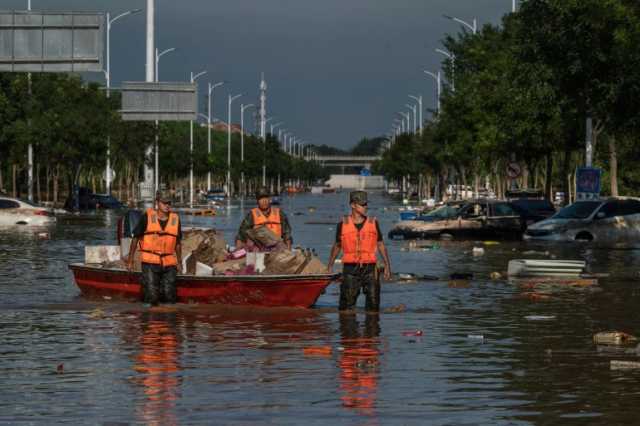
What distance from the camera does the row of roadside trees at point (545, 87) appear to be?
128 feet

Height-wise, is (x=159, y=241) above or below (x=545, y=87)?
below

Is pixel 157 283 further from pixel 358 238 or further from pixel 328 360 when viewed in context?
pixel 328 360

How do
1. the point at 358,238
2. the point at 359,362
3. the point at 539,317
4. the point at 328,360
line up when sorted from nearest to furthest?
the point at 359,362 → the point at 328,360 → the point at 358,238 → the point at 539,317

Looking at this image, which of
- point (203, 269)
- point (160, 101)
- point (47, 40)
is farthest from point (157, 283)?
point (160, 101)

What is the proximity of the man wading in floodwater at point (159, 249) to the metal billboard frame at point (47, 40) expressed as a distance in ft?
65.6

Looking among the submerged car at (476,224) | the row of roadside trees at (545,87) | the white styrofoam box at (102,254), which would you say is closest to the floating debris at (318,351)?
the white styrofoam box at (102,254)

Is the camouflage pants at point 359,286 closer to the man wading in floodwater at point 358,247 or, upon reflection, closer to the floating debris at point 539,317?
the man wading in floodwater at point 358,247

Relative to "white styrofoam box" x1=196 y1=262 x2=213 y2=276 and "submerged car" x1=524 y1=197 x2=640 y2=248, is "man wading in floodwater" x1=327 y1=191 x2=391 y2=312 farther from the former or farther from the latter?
"submerged car" x1=524 y1=197 x2=640 y2=248

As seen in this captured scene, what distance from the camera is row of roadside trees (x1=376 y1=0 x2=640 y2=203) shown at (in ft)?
128

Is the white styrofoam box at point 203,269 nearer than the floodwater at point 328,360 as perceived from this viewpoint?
No

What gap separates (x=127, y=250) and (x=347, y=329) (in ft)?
18.7

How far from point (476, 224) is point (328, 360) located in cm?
3161

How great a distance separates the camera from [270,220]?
827 inches

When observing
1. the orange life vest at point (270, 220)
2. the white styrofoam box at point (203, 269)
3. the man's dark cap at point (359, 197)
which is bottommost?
the white styrofoam box at point (203, 269)
